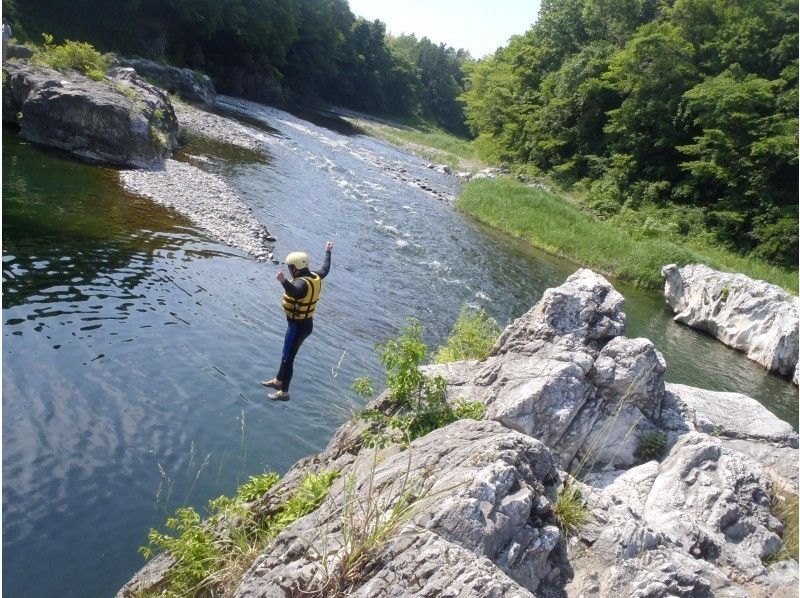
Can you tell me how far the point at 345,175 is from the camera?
133 feet

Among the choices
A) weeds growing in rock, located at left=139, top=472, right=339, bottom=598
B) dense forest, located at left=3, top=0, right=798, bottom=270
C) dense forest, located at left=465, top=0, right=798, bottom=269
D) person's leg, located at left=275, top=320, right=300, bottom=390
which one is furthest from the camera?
dense forest, located at left=3, top=0, right=798, bottom=270

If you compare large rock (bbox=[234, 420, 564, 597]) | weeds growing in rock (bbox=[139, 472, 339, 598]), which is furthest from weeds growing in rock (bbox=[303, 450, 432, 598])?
weeds growing in rock (bbox=[139, 472, 339, 598])

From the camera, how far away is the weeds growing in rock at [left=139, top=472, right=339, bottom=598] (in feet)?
21.7

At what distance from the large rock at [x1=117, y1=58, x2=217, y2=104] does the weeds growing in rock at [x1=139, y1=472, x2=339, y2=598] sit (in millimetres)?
53497

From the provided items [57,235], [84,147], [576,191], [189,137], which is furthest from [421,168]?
[57,235]

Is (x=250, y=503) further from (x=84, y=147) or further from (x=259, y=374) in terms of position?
(x=84, y=147)

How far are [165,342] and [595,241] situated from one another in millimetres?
25468

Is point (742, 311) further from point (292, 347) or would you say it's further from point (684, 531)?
point (684, 531)

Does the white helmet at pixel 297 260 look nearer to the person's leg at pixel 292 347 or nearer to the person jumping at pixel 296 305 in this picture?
the person jumping at pixel 296 305

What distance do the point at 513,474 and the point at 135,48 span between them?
7340 cm

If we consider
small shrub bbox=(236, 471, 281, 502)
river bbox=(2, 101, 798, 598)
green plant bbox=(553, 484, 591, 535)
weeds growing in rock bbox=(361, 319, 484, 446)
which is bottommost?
river bbox=(2, 101, 798, 598)

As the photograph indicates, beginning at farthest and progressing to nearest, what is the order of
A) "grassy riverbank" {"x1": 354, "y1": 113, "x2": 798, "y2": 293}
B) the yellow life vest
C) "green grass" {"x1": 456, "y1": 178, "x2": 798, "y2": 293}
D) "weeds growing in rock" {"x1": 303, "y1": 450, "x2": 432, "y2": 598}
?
"grassy riverbank" {"x1": 354, "y1": 113, "x2": 798, "y2": 293}, "green grass" {"x1": 456, "y1": 178, "x2": 798, "y2": 293}, the yellow life vest, "weeds growing in rock" {"x1": 303, "y1": 450, "x2": 432, "y2": 598}

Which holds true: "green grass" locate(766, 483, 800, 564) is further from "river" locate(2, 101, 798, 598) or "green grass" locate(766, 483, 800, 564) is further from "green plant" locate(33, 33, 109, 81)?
"green plant" locate(33, 33, 109, 81)

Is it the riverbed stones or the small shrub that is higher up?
the small shrub
